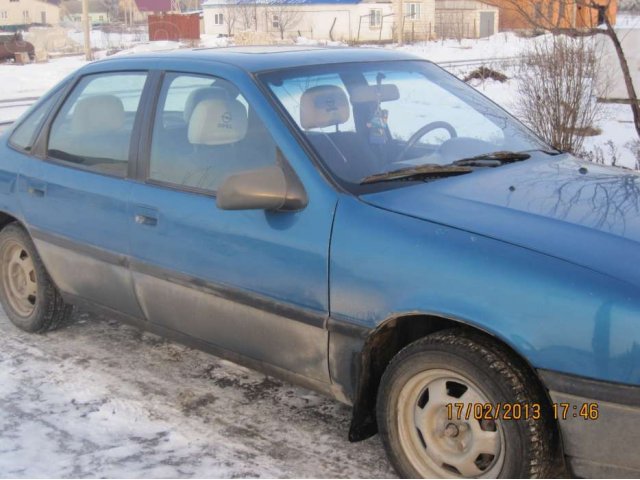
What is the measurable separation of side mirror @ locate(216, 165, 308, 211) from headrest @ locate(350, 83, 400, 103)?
0.75 meters

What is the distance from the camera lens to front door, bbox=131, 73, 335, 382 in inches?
131

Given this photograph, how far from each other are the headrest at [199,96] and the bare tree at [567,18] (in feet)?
18.2

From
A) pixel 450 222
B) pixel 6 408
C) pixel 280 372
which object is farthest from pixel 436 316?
pixel 6 408

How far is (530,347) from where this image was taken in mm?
2684

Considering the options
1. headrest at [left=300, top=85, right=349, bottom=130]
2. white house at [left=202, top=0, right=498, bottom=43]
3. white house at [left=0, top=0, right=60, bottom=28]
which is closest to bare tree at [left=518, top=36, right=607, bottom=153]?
headrest at [left=300, top=85, right=349, bottom=130]

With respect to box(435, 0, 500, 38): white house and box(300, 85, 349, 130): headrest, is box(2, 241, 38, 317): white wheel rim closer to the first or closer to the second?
box(300, 85, 349, 130): headrest

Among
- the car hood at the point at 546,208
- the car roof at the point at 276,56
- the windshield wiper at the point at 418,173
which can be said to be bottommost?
the car hood at the point at 546,208

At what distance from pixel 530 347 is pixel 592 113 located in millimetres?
6690

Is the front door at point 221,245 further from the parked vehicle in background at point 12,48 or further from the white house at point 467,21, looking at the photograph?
the white house at point 467,21

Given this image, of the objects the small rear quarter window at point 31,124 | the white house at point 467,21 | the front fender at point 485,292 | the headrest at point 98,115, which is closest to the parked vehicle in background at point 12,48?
the white house at point 467,21

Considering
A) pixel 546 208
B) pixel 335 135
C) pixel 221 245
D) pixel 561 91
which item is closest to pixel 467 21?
pixel 561 91

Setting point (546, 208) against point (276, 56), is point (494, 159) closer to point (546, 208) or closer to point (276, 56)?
point (546, 208)

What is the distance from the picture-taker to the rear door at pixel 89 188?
4152mm

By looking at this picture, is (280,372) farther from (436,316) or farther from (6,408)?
(6,408)
